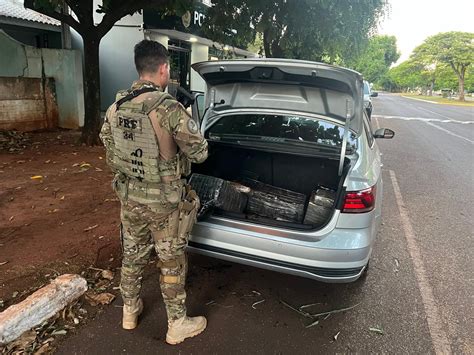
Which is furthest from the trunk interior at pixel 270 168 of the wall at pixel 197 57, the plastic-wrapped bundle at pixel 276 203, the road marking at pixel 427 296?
the wall at pixel 197 57

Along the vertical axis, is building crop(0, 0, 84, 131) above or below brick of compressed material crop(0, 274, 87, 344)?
above

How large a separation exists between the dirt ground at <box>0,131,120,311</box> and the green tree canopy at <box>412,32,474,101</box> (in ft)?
156

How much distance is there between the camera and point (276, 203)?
333 centimetres

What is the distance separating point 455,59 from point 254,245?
164ft

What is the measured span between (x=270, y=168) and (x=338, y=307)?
4.81 feet

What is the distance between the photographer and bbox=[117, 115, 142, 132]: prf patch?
2.05 meters

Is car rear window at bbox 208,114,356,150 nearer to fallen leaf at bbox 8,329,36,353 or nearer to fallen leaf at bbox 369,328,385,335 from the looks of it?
fallen leaf at bbox 369,328,385,335

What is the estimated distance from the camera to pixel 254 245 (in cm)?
253

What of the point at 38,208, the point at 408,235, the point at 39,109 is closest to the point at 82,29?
the point at 39,109

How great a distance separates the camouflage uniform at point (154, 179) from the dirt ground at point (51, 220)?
3.48ft

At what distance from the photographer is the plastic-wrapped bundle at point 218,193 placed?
2.93m

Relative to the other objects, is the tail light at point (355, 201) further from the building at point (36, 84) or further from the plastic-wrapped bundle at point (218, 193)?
the building at point (36, 84)

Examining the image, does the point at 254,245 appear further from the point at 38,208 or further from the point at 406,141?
the point at 406,141

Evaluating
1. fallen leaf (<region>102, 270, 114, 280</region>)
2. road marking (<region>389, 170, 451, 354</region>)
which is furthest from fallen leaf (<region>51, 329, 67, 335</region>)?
road marking (<region>389, 170, 451, 354</region>)
